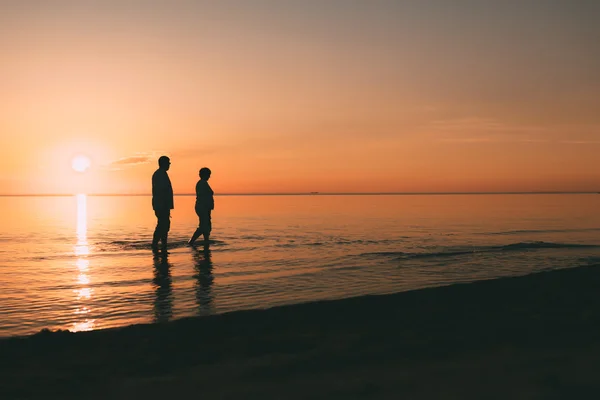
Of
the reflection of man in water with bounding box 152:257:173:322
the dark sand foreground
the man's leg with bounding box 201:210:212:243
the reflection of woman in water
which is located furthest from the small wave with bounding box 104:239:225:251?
the dark sand foreground

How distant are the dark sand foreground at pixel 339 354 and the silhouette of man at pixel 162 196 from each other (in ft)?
34.2

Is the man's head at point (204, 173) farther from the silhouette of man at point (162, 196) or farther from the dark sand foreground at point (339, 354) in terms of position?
the dark sand foreground at point (339, 354)

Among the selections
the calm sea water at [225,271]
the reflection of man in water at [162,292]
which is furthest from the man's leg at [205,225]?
the reflection of man in water at [162,292]

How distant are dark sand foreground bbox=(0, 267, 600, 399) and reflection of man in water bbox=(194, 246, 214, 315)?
181 centimetres

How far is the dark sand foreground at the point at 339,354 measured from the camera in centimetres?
418

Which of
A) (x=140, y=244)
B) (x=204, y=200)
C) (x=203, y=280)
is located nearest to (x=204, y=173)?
(x=204, y=200)

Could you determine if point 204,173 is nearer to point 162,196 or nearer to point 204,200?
point 204,200

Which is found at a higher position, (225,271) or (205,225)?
(205,225)

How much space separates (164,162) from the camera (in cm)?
1670

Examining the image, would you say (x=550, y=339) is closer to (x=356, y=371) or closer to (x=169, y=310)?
(x=356, y=371)

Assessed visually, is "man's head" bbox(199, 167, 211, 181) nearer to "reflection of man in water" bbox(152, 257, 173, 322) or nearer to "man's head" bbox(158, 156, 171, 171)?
"man's head" bbox(158, 156, 171, 171)

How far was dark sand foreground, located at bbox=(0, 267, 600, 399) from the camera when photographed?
13.7ft

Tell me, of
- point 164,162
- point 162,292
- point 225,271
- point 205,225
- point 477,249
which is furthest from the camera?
point 205,225

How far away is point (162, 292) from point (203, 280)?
4.75 feet
